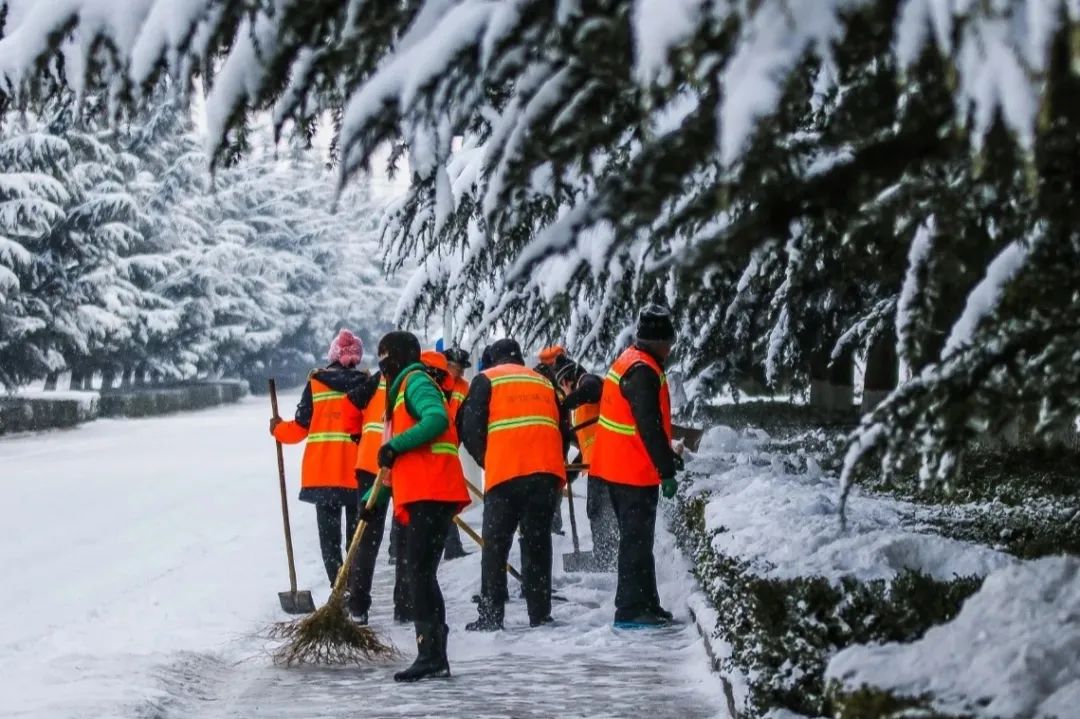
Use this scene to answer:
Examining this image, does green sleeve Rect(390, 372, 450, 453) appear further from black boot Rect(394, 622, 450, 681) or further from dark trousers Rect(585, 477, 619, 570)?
dark trousers Rect(585, 477, 619, 570)

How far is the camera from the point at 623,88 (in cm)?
274

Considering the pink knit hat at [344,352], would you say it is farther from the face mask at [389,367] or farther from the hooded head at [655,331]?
the hooded head at [655,331]

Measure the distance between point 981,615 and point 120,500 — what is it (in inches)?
604

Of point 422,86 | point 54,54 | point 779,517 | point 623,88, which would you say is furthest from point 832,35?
point 779,517

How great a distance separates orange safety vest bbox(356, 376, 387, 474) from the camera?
921 cm

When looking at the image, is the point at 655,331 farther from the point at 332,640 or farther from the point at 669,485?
the point at 332,640

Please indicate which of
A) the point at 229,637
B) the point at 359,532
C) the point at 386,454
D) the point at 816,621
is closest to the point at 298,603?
the point at 229,637

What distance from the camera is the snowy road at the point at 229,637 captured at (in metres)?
6.56

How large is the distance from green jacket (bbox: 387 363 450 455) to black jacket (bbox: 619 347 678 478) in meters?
1.36

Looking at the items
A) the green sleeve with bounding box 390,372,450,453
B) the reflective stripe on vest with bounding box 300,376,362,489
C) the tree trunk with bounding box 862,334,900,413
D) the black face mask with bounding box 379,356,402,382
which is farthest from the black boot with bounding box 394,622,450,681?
the tree trunk with bounding box 862,334,900,413

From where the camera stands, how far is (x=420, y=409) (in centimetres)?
741

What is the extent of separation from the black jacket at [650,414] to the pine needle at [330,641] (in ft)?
6.07

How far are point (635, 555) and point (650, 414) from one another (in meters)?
0.85

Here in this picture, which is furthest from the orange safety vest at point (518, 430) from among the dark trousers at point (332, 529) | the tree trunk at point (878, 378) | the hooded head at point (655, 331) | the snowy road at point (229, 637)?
the tree trunk at point (878, 378)
